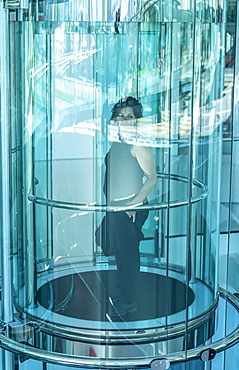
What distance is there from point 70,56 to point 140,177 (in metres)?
0.44

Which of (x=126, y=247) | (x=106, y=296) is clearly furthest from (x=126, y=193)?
(x=106, y=296)

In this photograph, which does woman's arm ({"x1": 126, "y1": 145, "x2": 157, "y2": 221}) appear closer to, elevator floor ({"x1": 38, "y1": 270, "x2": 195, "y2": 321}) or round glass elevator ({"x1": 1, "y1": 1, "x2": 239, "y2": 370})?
round glass elevator ({"x1": 1, "y1": 1, "x2": 239, "y2": 370})

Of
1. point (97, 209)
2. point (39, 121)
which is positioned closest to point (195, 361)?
point (97, 209)

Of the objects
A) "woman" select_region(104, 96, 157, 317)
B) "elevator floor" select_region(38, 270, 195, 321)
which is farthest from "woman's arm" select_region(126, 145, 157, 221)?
"elevator floor" select_region(38, 270, 195, 321)

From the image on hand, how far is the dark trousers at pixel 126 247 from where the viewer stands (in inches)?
80.3

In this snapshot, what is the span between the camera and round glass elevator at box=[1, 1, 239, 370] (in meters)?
1.95

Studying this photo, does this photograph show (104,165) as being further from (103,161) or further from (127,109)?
(127,109)

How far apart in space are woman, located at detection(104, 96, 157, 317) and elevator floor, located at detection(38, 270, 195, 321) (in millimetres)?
25

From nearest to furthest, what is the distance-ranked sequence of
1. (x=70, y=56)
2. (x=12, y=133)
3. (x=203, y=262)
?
(x=70, y=56) → (x=12, y=133) → (x=203, y=262)

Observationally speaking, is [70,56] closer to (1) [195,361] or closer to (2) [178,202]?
(2) [178,202]

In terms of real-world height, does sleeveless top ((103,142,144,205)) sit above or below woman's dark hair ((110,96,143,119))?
below

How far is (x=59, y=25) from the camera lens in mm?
1994

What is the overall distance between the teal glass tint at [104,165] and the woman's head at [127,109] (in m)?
0.01

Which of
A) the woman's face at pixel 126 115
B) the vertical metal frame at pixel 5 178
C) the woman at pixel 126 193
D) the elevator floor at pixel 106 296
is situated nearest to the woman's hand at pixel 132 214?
the woman at pixel 126 193
